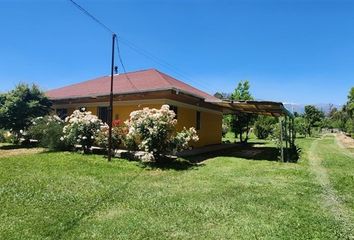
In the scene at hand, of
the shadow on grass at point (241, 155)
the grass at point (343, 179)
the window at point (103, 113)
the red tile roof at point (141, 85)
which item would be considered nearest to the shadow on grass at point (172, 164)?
the shadow on grass at point (241, 155)

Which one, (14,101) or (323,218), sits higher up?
(14,101)

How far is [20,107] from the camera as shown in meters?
20.3

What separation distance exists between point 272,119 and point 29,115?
26759 millimetres

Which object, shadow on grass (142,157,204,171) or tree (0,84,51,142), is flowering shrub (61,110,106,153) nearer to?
shadow on grass (142,157,204,171)

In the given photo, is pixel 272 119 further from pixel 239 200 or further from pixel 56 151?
Answer: pixel 239 200

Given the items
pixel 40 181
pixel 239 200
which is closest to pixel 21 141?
pixel 40 181

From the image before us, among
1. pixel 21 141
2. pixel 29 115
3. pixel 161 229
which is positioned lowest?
pixel 161 229

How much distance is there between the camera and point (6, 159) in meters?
14.5

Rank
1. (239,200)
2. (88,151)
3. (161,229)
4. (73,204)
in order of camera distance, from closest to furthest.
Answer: (161,229) < (73,204) < (239,200) < (88,151)

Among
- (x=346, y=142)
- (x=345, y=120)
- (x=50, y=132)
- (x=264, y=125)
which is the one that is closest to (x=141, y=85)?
(x=50, y=132)

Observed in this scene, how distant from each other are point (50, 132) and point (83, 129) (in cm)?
251

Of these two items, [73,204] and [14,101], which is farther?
[14,101]

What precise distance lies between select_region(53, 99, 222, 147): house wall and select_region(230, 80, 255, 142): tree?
4.72 m

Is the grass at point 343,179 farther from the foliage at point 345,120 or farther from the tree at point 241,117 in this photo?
the foliage at point 345,120
